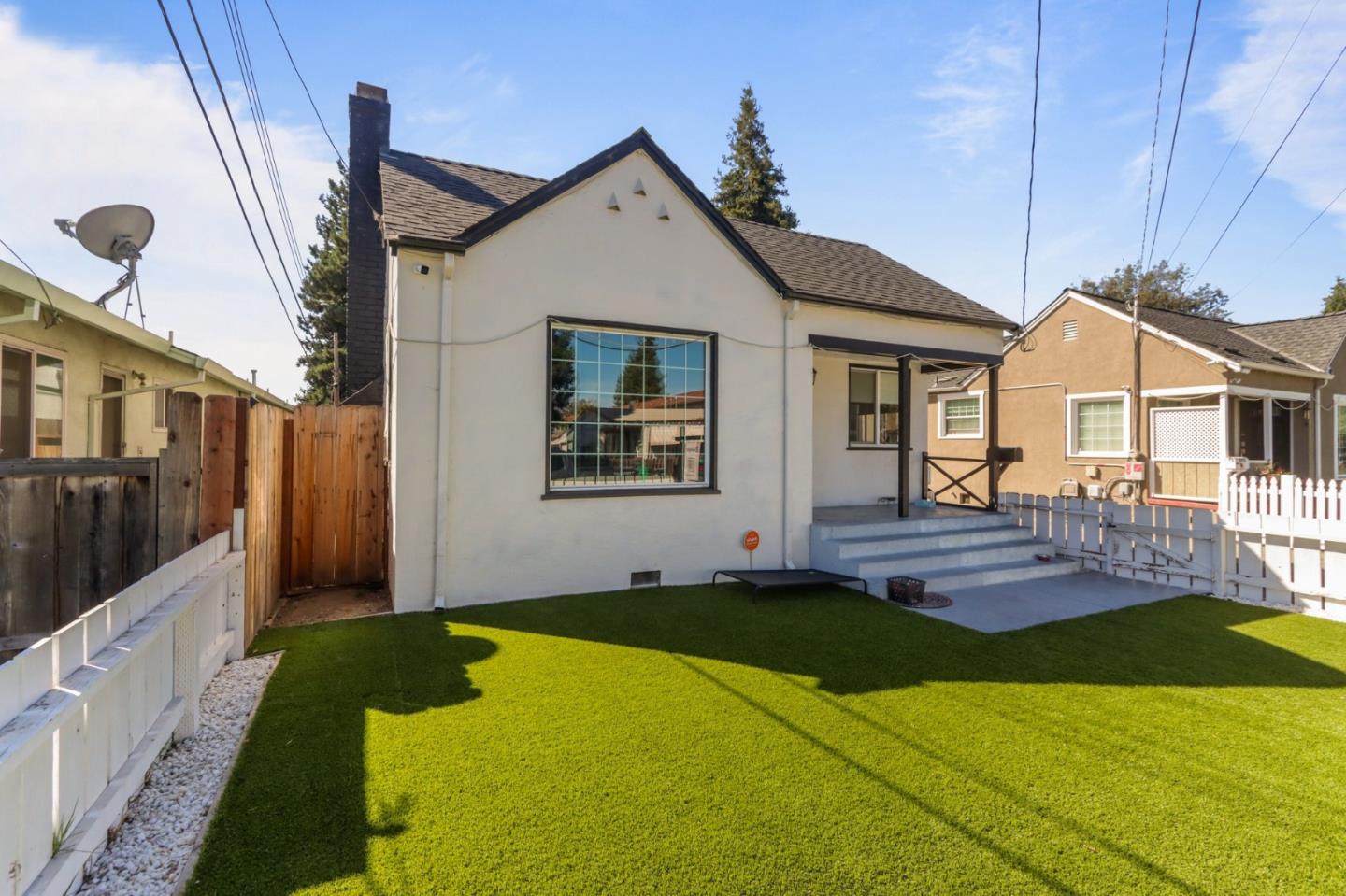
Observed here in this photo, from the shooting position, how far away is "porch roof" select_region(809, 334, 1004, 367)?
27.8 feet

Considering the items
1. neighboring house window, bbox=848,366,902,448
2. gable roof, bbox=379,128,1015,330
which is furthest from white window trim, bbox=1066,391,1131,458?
neighboring house window, bbox=848,366,902,448

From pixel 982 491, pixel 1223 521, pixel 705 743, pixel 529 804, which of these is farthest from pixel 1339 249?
A: pixel 529 804

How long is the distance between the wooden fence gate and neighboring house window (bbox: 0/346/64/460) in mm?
2070

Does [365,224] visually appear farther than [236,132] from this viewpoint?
Yes

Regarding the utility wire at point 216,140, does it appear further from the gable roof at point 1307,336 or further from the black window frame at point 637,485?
the gable roof at point 1307,336

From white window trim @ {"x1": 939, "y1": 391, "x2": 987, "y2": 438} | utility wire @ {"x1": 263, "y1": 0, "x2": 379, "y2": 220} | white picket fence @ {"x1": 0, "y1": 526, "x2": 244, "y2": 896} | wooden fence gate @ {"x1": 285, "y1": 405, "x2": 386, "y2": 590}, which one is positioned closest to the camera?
white picket fence @ {"x1": 0, "y1": 526, "x2": 244, "y2": 896}

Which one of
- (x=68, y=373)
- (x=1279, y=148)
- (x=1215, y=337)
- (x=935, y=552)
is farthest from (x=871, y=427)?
(x=1215, y=337)

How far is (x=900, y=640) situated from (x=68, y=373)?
894cm

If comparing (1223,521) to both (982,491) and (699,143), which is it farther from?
(699,143)

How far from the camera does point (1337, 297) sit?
36375 millimetres

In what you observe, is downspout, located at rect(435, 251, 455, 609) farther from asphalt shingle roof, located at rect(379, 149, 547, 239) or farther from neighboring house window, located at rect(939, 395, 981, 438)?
neighboring house window, located at rect(939, 395, 981, 438)

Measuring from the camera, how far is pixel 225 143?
7902 millimetres

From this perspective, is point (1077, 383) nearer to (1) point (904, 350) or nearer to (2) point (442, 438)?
(1) point (904, 350)

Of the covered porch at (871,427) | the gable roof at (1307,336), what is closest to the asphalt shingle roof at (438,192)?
the covered porch at (871,427)
